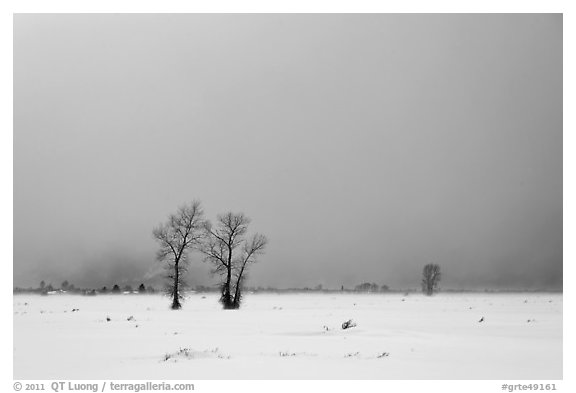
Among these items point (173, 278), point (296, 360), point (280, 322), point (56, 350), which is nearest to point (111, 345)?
point (56, 350)

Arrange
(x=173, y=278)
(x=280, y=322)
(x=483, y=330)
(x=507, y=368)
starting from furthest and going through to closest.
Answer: (x=173, y=278) < (x=280, y=322) < (x=483, y=330) < (x=507, y=368)

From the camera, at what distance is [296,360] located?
17297mm

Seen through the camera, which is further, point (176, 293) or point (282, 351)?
point (176, 293)

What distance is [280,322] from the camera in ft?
99.4

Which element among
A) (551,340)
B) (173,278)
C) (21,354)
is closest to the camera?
(21,354)

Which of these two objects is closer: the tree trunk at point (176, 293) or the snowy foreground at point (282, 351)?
the snowy foreground at point (282, 351)

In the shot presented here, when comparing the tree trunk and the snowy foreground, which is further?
the tree trunk

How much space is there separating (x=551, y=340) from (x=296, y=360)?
1217cm
